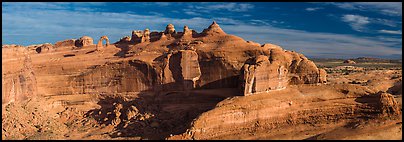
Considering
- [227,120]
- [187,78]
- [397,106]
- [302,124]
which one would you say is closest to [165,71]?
[187,78]

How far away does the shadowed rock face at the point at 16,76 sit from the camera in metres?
31.2

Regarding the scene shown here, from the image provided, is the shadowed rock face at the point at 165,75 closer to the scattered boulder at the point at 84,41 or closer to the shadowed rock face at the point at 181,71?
the shadowed rock face at the point at 181,71

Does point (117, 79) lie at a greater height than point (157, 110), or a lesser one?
greater

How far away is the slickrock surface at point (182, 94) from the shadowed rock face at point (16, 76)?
3.3 inches

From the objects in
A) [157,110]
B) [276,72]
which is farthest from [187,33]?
[276,72]

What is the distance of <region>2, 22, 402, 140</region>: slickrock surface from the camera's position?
2870 centimetres

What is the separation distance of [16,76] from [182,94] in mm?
13788

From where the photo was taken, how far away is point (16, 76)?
32.2 metres

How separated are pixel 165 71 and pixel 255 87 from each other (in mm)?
→ 8373

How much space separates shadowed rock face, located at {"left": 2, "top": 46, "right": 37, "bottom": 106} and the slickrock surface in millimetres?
83

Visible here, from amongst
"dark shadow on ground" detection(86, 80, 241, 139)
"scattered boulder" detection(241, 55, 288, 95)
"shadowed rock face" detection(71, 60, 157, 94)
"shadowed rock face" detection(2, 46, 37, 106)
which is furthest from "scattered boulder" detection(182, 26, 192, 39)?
"shadowed rock face" detection(2, 46, 37, 106)

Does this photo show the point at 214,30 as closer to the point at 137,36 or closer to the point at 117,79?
the point at 137,36

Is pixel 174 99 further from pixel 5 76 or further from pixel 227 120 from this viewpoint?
pixel 5 76

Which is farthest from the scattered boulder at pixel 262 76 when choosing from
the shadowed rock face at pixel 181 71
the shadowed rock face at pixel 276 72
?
the shadowed rock face at pixel 181 71
